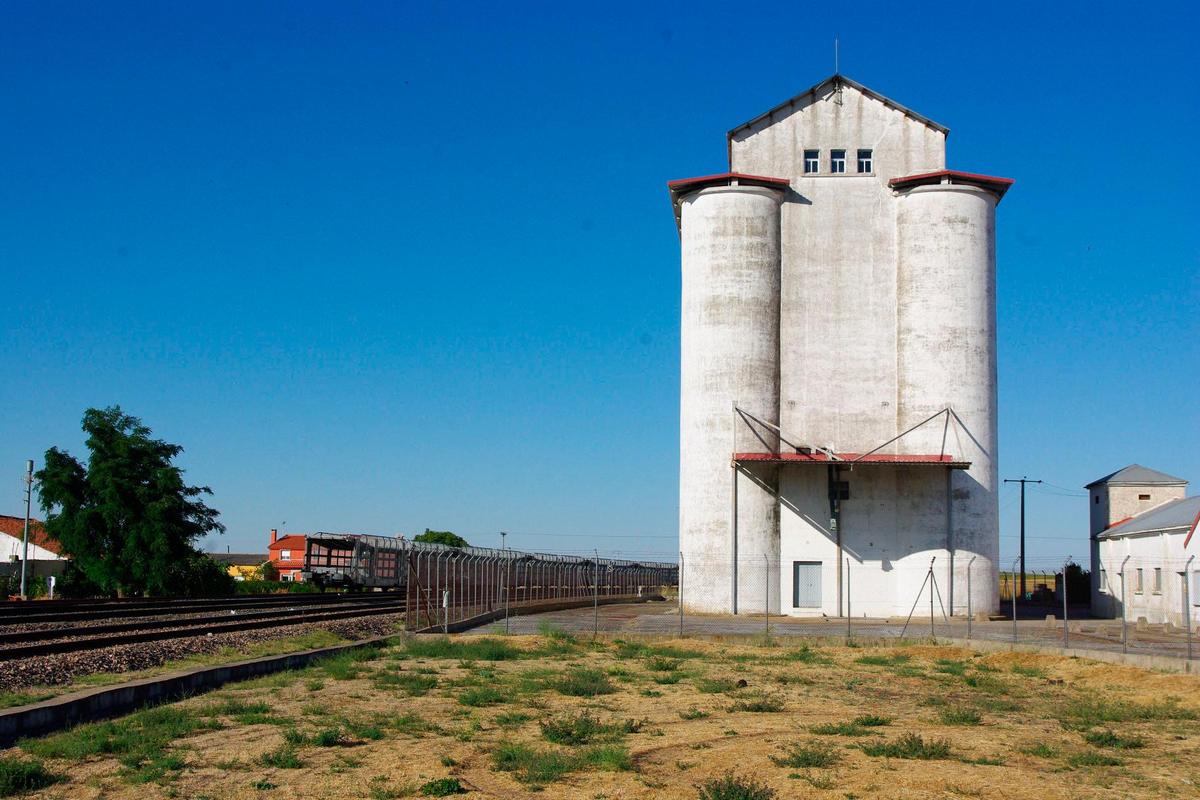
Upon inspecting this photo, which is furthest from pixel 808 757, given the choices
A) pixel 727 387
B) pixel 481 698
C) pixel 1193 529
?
pixel 727 387

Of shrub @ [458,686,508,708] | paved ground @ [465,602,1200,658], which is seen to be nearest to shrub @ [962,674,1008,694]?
paved ground @ [465,602,1200,658]

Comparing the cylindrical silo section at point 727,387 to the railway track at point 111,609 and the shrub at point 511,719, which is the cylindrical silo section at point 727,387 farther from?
the shrub at point 511,719

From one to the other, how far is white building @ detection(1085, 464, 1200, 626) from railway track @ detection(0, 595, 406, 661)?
24.5 metres

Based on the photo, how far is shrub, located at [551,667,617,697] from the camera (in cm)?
2002

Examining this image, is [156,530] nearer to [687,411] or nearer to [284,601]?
[284,601]

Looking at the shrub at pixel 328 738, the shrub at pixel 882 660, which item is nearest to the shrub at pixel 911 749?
the shrub at pixel 328 738

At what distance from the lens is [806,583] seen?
45.9m

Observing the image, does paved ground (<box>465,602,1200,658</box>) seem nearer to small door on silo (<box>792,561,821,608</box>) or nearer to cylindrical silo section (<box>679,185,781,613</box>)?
small door on silo (<box>792,561,821,608</box>)

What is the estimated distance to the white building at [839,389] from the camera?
45.3 m

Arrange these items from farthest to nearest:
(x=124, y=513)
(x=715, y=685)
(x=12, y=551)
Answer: (x=12, y=551) → (x=124, y=513) → (x=715, y=685)

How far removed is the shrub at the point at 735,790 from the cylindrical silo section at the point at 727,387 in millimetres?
33226

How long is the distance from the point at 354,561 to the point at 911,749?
5553 centimetres

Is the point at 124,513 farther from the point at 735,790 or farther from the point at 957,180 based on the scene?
the point at 735,790

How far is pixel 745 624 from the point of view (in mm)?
39750
